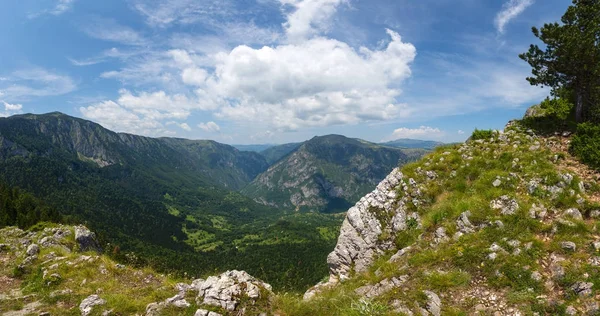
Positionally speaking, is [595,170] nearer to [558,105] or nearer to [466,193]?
[466,193]

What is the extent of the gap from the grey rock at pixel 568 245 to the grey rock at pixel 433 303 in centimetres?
603

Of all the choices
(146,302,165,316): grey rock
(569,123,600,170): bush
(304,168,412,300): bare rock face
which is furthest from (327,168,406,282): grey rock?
(569,123,600,170): bush

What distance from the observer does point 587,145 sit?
58.0 ft

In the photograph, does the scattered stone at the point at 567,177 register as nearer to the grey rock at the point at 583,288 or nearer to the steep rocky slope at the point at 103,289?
the grey rock at the point at 583,288

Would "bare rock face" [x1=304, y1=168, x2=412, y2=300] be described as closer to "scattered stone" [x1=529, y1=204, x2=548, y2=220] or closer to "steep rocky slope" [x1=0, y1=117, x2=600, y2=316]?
"steep rocky slope" [x1=0, y1=117, x2=600, y2=316]

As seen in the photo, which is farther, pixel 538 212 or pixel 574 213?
pixel 538 212

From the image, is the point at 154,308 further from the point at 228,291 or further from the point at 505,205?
the point at 505,205

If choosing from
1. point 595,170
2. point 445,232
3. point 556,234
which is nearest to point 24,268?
point 445,232

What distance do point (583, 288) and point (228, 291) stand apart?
13.0 meters

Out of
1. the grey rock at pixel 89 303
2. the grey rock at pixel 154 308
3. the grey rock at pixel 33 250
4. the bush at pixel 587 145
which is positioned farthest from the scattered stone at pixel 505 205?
the grey rock at pixel 33 250

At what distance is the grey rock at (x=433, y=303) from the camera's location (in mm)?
10039

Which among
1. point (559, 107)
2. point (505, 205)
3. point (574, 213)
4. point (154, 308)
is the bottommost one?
point (154, 308)

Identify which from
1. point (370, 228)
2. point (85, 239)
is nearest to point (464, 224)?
point (370, 228)

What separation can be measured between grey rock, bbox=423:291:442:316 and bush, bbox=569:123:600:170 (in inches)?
585
